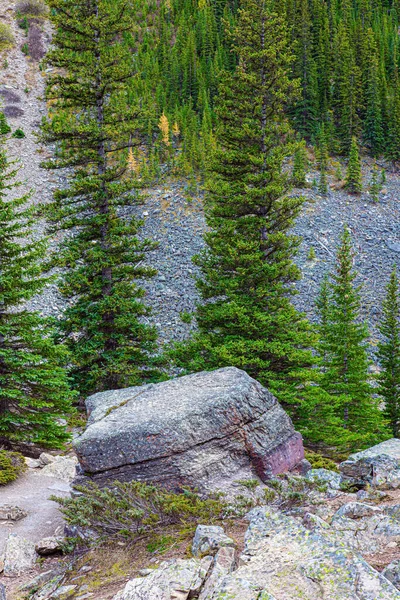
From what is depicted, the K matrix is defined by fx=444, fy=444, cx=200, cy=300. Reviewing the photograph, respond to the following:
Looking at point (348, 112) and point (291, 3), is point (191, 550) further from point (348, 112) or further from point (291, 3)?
point (291, 3)

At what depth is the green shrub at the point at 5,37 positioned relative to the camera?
67125 mm

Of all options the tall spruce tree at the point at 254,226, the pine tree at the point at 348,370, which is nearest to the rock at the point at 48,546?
the tall spruce tree at the point at 254,226

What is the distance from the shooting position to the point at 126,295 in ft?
53.0

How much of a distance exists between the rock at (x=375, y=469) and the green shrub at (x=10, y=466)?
6.74 metres

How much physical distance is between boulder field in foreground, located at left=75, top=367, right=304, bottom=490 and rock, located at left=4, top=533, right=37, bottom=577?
3.73 ft

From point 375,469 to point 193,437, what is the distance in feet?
10.6

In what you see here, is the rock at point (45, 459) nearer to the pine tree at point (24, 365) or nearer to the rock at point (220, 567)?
the pine tree at point (24, 365)

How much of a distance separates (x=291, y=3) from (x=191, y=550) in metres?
77.6

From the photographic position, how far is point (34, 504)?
27.5 ft

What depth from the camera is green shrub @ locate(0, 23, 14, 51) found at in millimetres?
67125

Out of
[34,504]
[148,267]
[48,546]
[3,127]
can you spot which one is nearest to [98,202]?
[148,267]

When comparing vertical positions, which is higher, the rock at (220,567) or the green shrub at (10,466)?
the rock at (220,567)

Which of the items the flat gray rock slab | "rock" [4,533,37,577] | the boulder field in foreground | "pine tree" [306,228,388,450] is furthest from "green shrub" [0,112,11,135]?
"pine tree" [306,228,388,450]

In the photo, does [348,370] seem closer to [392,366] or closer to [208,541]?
[392,366]
